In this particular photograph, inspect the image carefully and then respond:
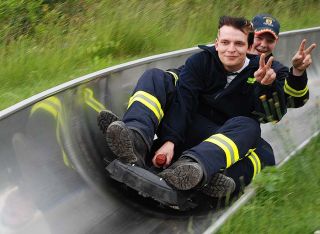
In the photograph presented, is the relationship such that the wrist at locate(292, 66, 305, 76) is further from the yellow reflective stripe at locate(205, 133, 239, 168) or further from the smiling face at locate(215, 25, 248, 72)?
the yellow reflective stripe at locate(205, 133, 239, 168)

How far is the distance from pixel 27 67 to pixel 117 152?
2.65m

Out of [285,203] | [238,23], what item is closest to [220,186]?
[285,203]

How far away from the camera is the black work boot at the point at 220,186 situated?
337 cm

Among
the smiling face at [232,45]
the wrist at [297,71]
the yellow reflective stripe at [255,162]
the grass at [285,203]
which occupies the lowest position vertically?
the grass at [285,203]

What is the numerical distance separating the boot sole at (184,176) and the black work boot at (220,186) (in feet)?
0.67

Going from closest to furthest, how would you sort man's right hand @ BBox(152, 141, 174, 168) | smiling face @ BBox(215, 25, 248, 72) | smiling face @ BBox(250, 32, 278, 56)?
1. man's right hand @ BBox(152, 141, 174, 168)
2. smiling face @ BBox(215, 25, 248, 72)
3. smiling face @ BBox(250, 32, 278, 56)

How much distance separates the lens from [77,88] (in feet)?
13.4

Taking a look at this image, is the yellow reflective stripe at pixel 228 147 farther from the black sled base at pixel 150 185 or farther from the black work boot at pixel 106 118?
the black work boot at pixel 106 118

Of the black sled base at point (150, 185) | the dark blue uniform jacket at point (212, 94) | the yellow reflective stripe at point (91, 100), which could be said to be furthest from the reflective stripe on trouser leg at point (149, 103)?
the yellow reflective stripe at point (91, 100)

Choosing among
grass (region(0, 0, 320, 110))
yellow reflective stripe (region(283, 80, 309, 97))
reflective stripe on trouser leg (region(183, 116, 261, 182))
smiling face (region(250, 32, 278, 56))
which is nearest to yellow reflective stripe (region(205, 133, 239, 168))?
reflective stripe on trouser leg (region(183, 116, 261, 182))

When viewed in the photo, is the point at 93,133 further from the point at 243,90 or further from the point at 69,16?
the point at 69,16

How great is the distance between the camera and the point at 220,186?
340 centimetres

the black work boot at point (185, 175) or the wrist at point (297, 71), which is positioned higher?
the wrist at point (297, 71)

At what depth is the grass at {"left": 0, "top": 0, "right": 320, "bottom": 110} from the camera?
565 centimetres
